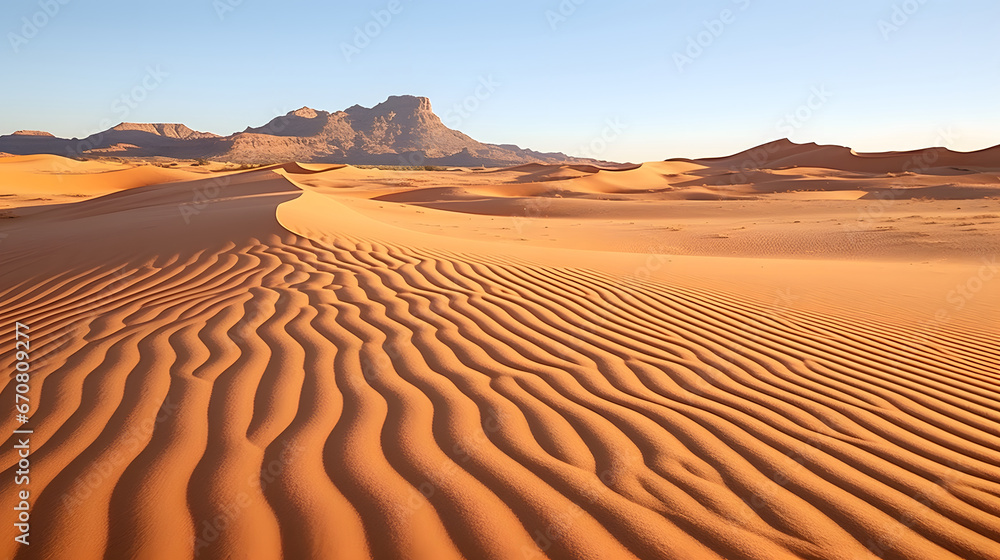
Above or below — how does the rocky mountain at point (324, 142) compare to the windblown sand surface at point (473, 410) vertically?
below

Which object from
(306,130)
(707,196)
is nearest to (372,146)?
(306,130)

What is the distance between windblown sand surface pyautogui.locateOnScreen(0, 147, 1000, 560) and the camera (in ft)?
5.94

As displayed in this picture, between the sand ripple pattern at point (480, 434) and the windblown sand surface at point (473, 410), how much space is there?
12mm

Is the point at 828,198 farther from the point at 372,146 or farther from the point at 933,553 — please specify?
the point at 372,146

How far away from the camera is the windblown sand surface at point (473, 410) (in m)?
1.81

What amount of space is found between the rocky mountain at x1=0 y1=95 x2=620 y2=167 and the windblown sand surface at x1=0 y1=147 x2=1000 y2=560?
8231 centimetres

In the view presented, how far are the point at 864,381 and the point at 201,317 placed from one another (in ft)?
13.8

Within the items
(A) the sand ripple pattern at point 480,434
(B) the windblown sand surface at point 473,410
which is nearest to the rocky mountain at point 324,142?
(B) the windblown sand surface at point 473,410

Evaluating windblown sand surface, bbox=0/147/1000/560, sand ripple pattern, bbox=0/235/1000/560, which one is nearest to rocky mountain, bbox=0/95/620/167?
windblown sand surface, bbox=0/147/1000/560

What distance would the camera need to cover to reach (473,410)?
8.49ft

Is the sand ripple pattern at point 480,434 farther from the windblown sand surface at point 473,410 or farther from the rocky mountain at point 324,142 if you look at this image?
the rocky mountain at point 324,142

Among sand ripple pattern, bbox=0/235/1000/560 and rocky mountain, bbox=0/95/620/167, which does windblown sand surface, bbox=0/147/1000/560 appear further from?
rocky mountain, bbox=0/95/620/167

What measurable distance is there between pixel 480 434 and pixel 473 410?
0.73 feet

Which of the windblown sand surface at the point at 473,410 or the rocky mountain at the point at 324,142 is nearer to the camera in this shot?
the windblown sand surface at the point at 473,410
